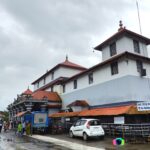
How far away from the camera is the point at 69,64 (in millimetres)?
40750

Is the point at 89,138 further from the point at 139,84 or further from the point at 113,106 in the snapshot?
the point at 139,84

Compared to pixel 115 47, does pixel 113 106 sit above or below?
below

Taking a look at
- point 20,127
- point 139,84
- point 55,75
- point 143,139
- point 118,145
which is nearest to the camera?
point 118,145

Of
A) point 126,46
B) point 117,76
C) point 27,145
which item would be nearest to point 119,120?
point 117,76

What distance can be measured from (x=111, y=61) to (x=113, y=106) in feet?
16.1

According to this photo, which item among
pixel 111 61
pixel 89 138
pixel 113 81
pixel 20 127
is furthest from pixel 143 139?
pixel 20 127

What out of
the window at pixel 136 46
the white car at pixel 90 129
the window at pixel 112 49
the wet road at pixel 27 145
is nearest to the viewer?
the wet road at pixel 27 145

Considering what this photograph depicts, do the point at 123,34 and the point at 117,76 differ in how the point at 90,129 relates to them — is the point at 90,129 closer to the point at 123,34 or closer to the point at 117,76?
the point at 117,76

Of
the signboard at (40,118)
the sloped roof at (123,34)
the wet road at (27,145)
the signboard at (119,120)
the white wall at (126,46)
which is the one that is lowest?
the wet road at (27,145)

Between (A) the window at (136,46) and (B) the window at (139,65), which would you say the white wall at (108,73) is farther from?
(A) the window at (136,46)

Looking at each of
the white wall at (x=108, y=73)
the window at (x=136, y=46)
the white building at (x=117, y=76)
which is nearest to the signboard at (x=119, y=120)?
the white building at (x=117, y=76)

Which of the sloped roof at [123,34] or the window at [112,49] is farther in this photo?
the window at [112,49]

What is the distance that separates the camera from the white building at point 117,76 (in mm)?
21203

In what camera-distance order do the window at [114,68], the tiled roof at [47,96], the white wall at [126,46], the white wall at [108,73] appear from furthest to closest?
the tiled roof at [47,96]
the white wall at [126,46]
the window at [114,68]
the white wall at [108,73]
